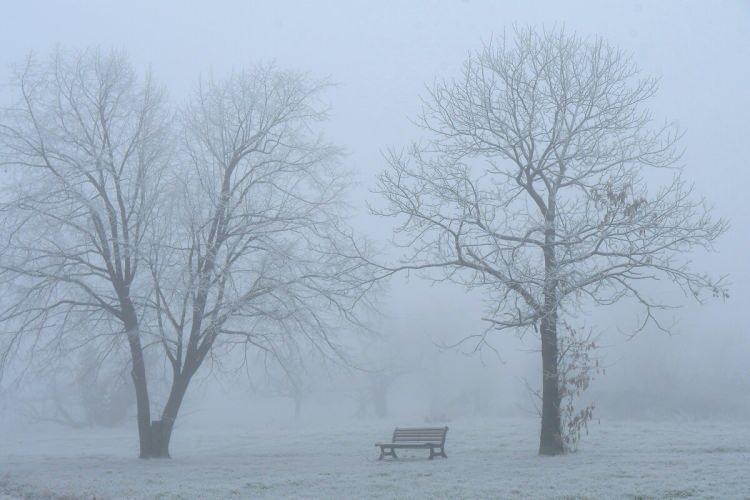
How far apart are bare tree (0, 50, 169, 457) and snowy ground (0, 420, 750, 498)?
127 inches

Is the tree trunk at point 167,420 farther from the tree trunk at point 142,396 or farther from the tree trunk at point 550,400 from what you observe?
the tree trunk at point 550,400

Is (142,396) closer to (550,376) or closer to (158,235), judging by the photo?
(158,235)

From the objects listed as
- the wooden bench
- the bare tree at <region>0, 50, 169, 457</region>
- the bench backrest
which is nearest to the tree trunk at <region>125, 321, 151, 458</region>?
the bare tree at <region>0, 50, 169, 457</region>

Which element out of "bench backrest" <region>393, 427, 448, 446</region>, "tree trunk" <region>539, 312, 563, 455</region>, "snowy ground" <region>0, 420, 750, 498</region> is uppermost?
"tree trunk" <region>539, 312, 563, 455</region>

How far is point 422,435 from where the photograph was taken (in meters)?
18.0

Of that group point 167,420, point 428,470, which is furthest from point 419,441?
point 167,420

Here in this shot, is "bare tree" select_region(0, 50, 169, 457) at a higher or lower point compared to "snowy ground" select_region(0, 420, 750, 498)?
higher

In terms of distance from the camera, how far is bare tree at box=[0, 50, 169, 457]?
18203 millimetres

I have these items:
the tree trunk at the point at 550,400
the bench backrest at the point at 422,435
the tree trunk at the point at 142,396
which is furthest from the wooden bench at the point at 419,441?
the tree trunk at the point at 142,396

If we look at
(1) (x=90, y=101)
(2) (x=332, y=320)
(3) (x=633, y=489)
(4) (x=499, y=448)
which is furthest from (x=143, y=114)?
(3) (x=633, y=489)

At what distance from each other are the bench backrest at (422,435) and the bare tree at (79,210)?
7011 mm

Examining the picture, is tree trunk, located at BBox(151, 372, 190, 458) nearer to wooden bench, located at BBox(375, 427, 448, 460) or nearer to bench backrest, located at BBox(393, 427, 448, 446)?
wooden bench, located at BBox(375, 427, 448, 460)

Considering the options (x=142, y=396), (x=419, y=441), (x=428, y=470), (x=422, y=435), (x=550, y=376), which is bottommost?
(x=428, y=470)

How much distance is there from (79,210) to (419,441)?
410 inches
